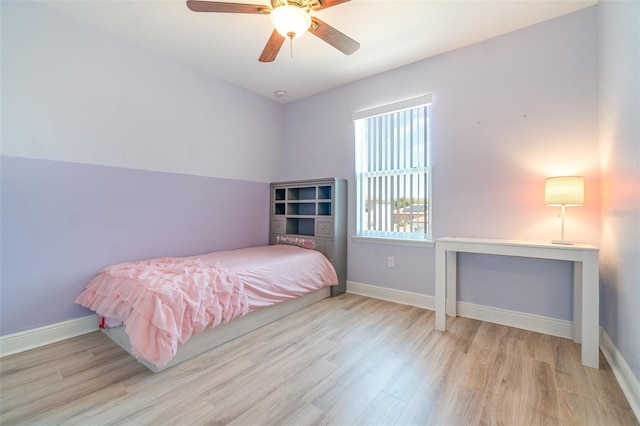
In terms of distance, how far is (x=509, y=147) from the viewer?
2.45 m

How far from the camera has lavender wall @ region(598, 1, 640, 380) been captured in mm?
1468

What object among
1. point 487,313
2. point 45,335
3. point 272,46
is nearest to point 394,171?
point 487,313

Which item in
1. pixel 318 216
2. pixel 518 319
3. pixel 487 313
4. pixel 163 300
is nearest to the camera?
pixel 163 300

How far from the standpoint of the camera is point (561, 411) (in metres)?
1.38

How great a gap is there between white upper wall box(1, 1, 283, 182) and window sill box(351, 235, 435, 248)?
1786 millimetres

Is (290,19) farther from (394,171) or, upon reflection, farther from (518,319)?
(518,319)

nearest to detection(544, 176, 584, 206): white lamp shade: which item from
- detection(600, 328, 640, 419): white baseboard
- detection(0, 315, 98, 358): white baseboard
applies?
detection(600, 328, 640, 419): white baseboard

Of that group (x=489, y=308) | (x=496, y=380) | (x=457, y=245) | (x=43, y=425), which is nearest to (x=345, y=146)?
(x=457, y=245)

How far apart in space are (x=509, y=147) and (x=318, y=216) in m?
2.11

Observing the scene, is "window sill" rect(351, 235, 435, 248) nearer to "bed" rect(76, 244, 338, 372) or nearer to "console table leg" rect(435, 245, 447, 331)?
"console table leg" rect(435, 245, 447, 331)

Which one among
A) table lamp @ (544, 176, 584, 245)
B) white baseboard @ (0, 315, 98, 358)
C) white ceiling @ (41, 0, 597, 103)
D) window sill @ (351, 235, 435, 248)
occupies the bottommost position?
white baseboard @ (0, 315, 98, 358)

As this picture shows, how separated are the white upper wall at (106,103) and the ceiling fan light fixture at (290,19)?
5.76 feet

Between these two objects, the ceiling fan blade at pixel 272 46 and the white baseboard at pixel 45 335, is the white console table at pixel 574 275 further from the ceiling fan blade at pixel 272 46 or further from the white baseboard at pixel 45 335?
the white baseboard at pixel 45 335

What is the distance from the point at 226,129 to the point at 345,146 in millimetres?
1536
